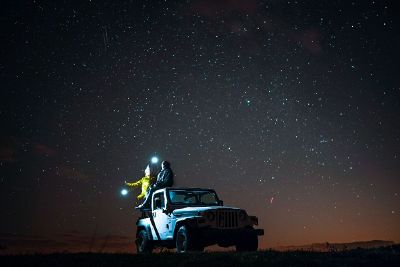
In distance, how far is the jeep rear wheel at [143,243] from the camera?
1614 centimetres

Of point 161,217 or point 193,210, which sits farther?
point 161,217

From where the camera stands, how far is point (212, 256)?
10703 mm

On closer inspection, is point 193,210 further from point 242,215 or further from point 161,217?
point 161,217

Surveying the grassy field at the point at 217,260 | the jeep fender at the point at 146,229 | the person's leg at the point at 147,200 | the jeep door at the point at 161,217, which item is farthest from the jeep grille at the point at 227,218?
the person's leg at the point at 147,200

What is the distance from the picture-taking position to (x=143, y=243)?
16375 mm

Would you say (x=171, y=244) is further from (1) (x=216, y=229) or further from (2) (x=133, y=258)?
(2) (x=133, y=258)

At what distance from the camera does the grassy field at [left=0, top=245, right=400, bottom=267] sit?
366 inches

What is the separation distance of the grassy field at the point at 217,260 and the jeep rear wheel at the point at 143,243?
4.51m

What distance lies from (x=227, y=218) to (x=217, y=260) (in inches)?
149

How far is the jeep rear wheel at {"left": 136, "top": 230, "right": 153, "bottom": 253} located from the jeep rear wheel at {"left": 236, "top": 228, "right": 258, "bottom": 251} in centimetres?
344

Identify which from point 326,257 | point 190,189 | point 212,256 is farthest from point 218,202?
point 326,257

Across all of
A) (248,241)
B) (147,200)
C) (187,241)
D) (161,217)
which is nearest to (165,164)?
(147,200)

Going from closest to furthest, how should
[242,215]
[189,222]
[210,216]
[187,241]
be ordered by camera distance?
[187,241] < [189,222] < [210,216] < [242,215]

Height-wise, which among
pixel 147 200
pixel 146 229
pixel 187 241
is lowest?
pixel 187 241
